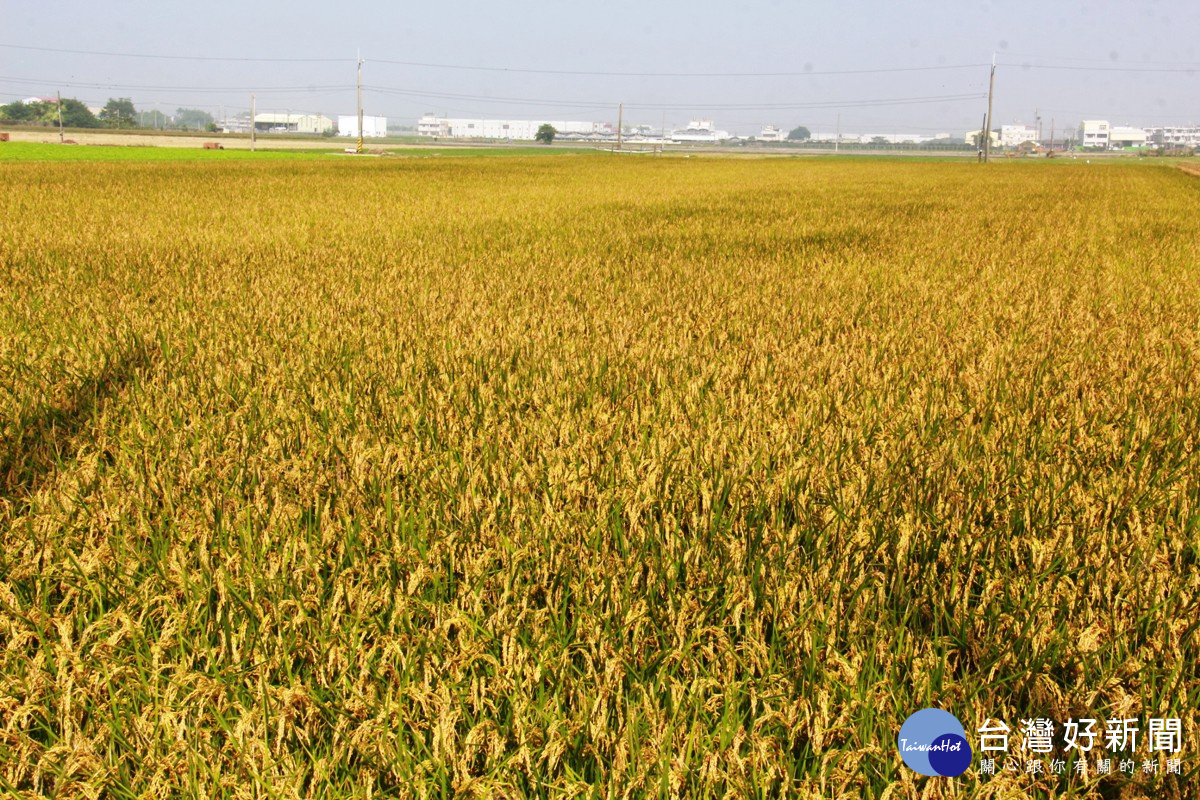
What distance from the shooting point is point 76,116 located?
122188mm

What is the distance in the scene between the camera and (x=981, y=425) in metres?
2.41

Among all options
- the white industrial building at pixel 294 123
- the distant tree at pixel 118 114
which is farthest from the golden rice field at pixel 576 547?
the white industrial building at pixel 294 123

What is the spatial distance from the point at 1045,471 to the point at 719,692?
1.17 meters

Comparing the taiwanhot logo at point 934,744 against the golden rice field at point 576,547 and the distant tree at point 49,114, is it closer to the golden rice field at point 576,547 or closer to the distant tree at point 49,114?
the golden rice field at point 576,547

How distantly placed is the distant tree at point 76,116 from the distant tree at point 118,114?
1760 millimetres

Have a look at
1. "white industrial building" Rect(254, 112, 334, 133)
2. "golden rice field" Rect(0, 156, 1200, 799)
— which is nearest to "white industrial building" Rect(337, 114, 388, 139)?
"white industrial building" Rect(254, 112, 334, 133)

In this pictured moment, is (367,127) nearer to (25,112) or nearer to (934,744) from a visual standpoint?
(25,112)

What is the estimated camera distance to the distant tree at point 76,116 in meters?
119

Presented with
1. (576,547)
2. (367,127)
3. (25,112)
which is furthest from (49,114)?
(576,547)

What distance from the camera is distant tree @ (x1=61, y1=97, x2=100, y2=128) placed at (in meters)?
119

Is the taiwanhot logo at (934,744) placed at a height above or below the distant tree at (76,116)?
below

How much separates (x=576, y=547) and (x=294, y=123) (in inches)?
7366

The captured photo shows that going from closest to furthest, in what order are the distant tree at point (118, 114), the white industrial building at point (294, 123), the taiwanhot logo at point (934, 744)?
the taiwanhot logo at point (934, 744), the distant tree at point (118, 114), the white industrial building at point (294, 123)

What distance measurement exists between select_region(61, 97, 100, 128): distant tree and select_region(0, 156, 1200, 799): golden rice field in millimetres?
135968
